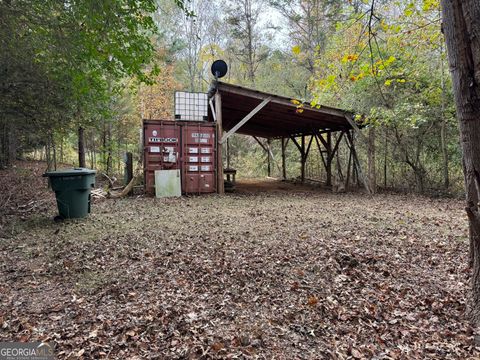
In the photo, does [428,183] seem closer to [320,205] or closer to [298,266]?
[320,205]

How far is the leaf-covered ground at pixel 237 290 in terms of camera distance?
6.40 ft

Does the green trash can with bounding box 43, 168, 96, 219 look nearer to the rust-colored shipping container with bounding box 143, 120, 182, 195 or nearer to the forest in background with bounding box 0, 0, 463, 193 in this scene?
the forest in background with bounding box 0, 0, 463, 193

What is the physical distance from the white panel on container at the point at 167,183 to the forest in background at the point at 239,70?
6.96 feet

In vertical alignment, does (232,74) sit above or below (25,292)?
above

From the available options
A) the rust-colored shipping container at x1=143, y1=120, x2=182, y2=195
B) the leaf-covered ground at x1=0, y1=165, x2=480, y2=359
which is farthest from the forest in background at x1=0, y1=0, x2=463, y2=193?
the leaf-covered ground at x1=0, y1=165, x2=480, y2=359

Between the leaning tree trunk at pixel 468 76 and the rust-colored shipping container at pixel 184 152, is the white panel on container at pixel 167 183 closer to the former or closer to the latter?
the rust-colored shipping container at pixel 184 152

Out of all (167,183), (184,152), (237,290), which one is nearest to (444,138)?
(184,152)

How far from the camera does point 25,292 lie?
101 inches

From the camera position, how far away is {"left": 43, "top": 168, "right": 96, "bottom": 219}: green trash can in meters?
4.86

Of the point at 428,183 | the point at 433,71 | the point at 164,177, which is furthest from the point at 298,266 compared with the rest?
the point at 428,183

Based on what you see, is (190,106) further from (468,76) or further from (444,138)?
(468,76)

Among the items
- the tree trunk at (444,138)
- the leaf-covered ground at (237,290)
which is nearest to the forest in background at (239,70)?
the tree trunk at (444,138)

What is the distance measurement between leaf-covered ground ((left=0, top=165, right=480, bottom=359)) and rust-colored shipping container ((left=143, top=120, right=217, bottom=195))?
3559 mm

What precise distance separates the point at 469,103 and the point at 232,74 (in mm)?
20818
